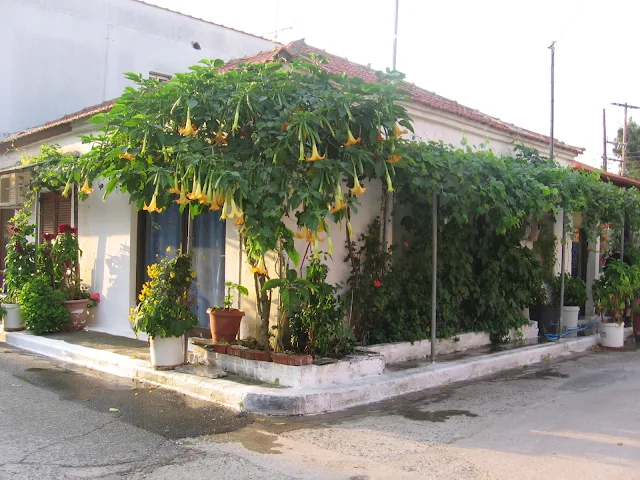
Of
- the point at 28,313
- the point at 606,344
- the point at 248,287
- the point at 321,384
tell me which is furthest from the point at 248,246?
the point at 606,344

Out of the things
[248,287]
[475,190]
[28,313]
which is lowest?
[28,313]

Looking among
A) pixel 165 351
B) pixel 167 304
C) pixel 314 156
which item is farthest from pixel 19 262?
pixel 314 156

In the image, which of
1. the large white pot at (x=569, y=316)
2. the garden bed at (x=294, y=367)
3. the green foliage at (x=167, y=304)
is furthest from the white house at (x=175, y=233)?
the large white pot at (x=569, y=316)

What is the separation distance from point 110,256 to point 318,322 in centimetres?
497

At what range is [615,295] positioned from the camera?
36.5ft

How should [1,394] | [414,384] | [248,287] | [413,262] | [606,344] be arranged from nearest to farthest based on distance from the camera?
[1,394] → [414,384] → [248,287] → [413,262] → [606,344]

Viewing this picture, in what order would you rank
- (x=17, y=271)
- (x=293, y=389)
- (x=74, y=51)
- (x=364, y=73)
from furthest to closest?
(x=74, y=51), (x=364, y=73), (x=17, y=271), (x=293, y=389)

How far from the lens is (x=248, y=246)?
22.9ft

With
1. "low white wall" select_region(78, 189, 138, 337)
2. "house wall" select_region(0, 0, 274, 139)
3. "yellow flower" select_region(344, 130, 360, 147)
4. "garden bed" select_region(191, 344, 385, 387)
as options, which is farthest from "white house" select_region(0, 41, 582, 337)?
"house wall" select_region(0, 0, 274, 139)

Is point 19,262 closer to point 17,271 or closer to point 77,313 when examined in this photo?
point 17,271

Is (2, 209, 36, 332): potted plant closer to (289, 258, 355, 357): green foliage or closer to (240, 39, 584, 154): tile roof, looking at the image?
(240, 39, 584, 154): tile roof

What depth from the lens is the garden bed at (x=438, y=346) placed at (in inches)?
320

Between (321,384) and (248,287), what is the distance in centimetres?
182

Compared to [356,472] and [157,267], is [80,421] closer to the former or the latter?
[157,267]
